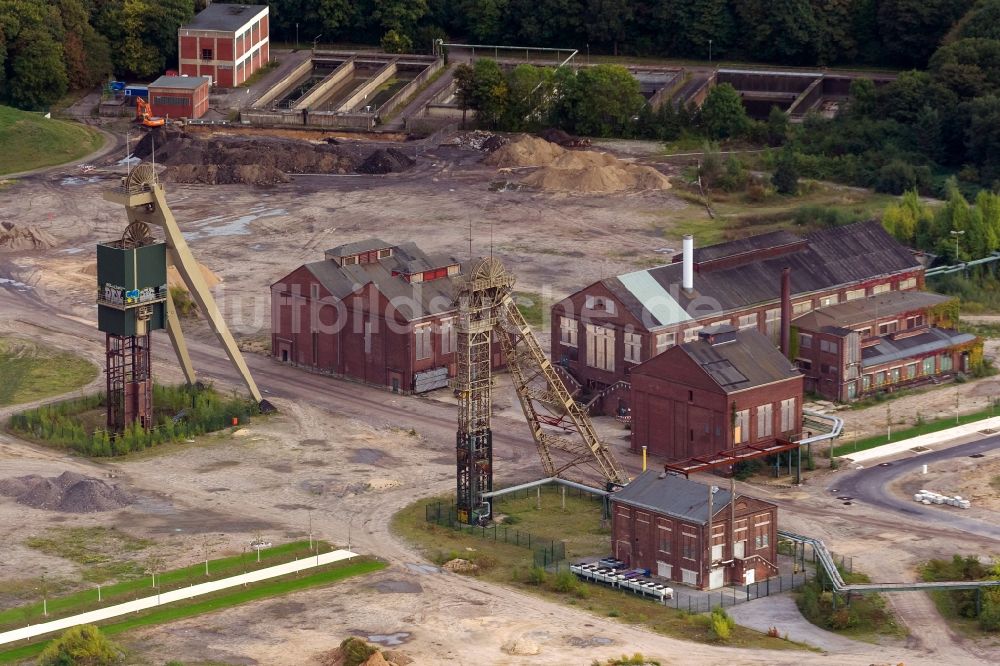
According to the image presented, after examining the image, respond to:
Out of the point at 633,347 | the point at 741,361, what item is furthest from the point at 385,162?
the point at 741,361

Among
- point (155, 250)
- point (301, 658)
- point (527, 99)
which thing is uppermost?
point (527, 99)

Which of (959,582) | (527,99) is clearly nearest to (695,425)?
(959,582)

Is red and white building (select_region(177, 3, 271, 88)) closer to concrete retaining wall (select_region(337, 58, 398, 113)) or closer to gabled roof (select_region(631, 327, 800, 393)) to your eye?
concrete retaining wall (select_region(337, 58, 398, 113))

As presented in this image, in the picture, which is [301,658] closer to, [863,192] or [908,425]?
[908,425]

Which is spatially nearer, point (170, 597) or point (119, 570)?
point (170, 597)

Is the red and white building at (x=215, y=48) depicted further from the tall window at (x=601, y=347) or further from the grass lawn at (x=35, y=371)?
the tall window at (x=601, y=347)

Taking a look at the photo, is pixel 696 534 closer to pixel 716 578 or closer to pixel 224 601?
pixel 716 578
